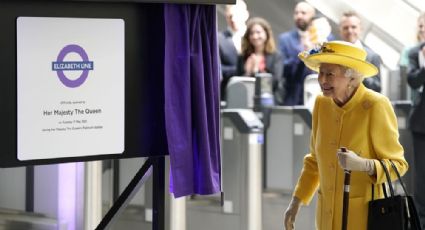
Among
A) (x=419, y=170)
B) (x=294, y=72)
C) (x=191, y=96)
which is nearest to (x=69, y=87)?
(x=191, y=96)

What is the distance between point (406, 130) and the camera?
30.2 ft

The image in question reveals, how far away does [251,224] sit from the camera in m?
8.59

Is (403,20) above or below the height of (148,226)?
above

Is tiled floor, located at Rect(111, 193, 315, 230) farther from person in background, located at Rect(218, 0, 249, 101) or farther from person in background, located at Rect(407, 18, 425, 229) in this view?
person in background, located at Rect(218, 0, 249, 101)

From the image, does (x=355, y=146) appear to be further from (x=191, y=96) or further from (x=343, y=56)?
(x=191, y=96)

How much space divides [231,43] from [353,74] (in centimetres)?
576

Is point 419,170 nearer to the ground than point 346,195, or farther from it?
nearer to the ground

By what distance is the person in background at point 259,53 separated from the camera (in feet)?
33.2

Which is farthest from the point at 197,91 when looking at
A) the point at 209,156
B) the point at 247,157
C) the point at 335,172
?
the point at 247,157

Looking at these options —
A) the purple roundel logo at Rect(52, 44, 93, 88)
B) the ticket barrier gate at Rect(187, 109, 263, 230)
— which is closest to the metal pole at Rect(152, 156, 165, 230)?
the purple roundel logo at Rect(52, 44, 93, 88)

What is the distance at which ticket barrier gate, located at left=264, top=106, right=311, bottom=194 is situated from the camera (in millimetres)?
8742

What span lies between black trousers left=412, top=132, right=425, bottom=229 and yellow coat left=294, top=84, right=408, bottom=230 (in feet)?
14.0

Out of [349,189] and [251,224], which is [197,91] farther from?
[251,224]

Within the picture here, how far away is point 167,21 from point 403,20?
10109 millimetres
